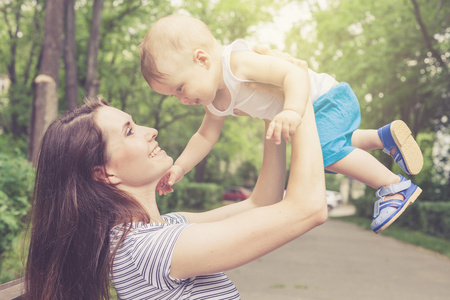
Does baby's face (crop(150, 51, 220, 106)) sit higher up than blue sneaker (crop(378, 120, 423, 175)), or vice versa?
baby's face (crop(150, 51, 220, 106))

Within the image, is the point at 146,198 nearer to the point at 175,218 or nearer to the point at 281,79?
the point at 175,218

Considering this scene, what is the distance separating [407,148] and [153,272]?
3.68 feet

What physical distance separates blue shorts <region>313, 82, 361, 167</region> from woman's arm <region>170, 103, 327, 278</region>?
1.00 feet

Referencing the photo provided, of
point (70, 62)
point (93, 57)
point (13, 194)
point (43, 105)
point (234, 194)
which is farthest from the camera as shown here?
point (234, 194)

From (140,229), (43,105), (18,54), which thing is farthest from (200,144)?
(18,54)

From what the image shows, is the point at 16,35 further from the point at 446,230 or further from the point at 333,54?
the point at 446,230

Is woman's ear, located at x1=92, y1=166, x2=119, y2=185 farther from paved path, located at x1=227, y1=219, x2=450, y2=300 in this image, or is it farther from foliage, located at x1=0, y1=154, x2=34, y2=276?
paved path, located at x1=227, y1=219, x2=450, y2=300

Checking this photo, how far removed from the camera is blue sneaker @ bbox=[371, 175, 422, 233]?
178 centimetres

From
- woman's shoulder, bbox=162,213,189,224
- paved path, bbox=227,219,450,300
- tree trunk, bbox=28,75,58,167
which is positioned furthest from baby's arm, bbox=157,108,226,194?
tree trunk, bbox=28,75,58,167

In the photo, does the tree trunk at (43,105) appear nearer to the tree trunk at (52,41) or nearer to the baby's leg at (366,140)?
the tree trunk at (52,41)

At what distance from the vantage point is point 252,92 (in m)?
Result: 1.89

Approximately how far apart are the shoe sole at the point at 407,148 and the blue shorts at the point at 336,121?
0.16 metres

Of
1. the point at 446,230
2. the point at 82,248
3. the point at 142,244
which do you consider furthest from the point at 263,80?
the point at 446,230

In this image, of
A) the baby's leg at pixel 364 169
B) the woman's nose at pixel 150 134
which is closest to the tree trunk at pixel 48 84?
the woman's nose at pixel 150 134
